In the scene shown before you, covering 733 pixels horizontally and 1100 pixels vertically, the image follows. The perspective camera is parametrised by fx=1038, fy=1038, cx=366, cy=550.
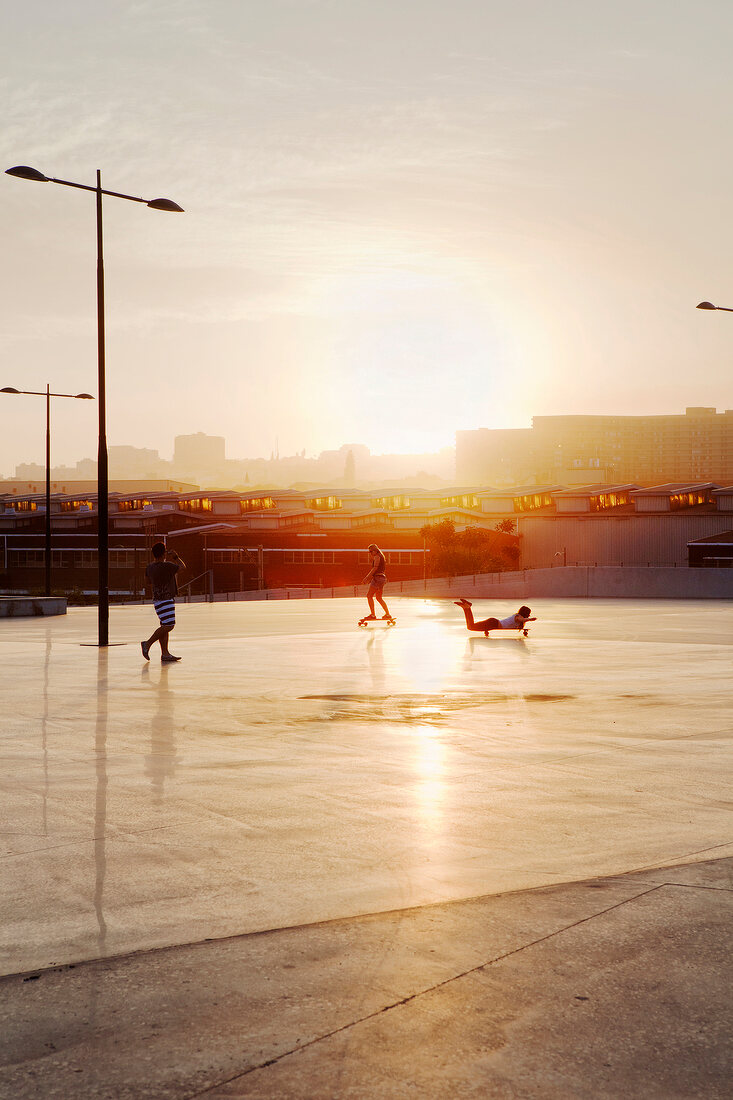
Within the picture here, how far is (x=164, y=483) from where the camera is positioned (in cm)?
14950

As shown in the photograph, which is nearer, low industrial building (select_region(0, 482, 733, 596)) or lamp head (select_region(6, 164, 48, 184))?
lamp head (select_region(6, 164, 48, 184))

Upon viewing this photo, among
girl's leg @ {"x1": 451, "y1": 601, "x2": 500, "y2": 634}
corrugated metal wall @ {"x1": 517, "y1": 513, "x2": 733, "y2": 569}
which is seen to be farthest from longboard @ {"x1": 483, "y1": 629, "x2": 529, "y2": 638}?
corrugated metal wall @ {"x1": 517, "y1": 513, "x2": 733, "y2": 569}

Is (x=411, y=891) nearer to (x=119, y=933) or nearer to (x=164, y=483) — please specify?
(x=119, y=933)

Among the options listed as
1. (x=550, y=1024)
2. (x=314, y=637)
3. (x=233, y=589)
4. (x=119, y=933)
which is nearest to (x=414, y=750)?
(x=119, y=933)

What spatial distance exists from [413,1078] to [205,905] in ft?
5.64

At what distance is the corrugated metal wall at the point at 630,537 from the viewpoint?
78062 millimetres

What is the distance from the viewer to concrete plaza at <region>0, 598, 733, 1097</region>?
3.27 meters

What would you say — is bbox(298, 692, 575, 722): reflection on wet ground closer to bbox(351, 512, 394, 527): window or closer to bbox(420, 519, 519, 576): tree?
bbox(420, 519, 519, 576): tree

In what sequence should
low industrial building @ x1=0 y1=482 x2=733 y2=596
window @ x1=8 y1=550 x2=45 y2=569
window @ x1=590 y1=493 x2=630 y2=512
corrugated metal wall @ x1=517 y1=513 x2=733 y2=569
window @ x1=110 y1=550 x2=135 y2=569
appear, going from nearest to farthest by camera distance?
corrugated metal wall @ x1=517 y1=513 x2=733 y2=569 < low industrial building @ x1=0 y1=482 x2=733 y2=596 < window @ x1=110 y1=550 x2=135 y2=569 < window @ x1=590 y1=493 x2=630 y2=512 < window @ x1=8 y1=550 x2=45 y2=569

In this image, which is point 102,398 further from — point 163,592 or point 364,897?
point 364,897

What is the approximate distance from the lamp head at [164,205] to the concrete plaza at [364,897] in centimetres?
1080

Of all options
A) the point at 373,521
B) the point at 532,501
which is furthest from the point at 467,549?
the point at 532,501

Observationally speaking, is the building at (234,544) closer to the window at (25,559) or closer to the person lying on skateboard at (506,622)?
the window at (25,559)

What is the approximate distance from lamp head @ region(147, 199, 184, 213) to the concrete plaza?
35.4ft
